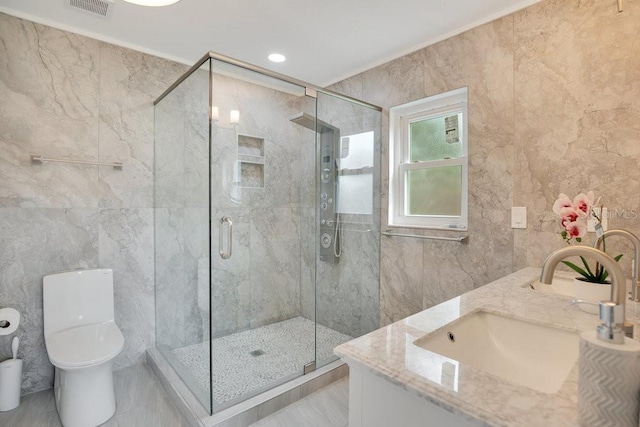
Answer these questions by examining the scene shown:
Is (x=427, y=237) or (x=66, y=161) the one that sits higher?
(x=66, y=161)

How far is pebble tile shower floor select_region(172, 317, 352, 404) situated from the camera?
202 cm

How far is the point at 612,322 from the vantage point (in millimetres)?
537

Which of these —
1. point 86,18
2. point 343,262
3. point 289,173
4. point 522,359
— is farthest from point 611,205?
point 86,18

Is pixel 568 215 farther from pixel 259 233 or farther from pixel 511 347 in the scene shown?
pixel 259 233

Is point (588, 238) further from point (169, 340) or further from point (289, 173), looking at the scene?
point (169, 340)

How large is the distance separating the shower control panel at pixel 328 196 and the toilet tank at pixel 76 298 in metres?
1.66

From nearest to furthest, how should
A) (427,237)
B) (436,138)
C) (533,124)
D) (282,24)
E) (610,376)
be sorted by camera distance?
(610,376) < (533,124) < (282,24) < (427,237) < (436,138)

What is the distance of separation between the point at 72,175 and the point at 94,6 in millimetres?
1112

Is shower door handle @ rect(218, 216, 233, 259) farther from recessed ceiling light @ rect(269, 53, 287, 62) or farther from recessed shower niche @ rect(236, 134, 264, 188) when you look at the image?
recessed ceiling light @ rect(269, 53, 287, 62)

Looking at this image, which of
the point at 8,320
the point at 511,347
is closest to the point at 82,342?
the point at 8,320

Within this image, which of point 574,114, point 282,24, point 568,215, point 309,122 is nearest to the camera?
point 568,215

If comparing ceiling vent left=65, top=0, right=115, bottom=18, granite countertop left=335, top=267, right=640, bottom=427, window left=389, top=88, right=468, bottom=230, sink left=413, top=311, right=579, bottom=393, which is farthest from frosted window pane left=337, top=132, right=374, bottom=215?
ceiling vent left=65, top=0, right=115, bottom=18

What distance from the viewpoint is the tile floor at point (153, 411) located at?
184 centimetres

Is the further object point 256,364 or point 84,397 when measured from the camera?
point 256,364
